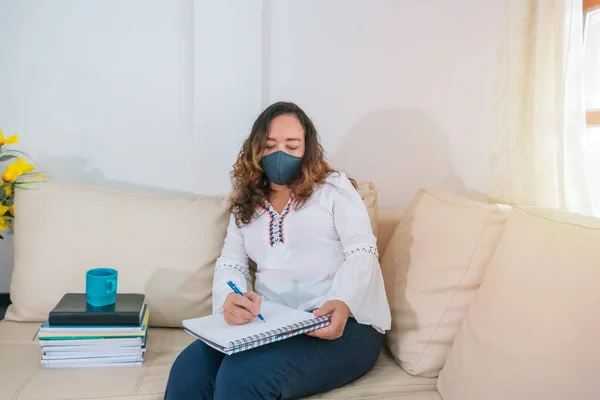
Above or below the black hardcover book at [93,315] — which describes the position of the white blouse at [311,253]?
above

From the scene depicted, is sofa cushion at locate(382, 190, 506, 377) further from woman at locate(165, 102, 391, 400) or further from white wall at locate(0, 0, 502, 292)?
white wall at locate(0, 0, 502, 292)

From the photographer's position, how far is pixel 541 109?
5.95 ft

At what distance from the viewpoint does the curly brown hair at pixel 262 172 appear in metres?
1.63

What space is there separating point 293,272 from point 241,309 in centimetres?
26

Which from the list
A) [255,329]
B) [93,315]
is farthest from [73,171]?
[255,329]

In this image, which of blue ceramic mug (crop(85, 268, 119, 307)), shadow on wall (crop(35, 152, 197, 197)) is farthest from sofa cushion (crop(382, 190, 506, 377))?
shadow on wall (crop(35, 152, 197, 197))

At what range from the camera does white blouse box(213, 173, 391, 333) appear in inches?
59.5

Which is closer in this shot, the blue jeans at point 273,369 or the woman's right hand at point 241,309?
the blue jeans at point 273,369

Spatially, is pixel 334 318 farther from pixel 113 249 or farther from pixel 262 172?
pixel 113 249

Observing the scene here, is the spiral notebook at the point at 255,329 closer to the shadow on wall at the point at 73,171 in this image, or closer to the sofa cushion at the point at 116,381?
the sofa cushion at the point at 116,381

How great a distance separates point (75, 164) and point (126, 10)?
2.00ft

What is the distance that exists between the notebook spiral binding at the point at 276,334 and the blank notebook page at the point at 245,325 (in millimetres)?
13

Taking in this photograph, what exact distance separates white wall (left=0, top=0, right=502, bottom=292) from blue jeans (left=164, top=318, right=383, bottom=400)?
93 centimetres

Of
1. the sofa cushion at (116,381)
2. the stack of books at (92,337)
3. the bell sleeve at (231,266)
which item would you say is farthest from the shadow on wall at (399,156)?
the stack of books at (92,337)
